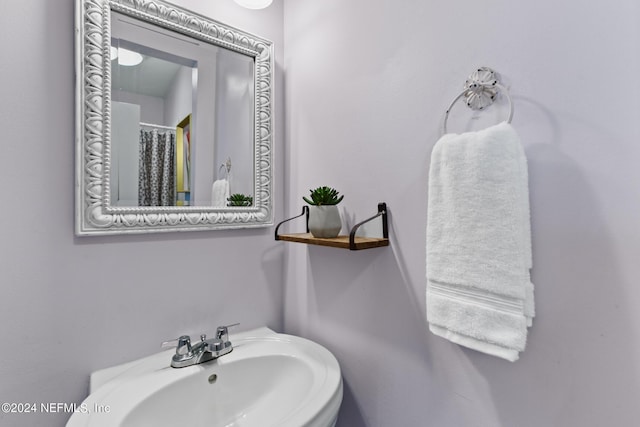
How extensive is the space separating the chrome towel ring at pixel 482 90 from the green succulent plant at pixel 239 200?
76 centimetres

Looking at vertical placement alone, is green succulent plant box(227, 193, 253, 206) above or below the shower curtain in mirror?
below

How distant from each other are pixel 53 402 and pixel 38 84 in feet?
2.81

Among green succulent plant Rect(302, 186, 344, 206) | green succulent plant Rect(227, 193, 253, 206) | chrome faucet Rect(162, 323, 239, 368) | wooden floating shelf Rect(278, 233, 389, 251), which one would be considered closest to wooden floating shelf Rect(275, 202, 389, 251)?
→ wooden floating shelf Rect(278, 233, 389, 251)

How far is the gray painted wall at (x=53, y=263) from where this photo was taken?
792 millimetres

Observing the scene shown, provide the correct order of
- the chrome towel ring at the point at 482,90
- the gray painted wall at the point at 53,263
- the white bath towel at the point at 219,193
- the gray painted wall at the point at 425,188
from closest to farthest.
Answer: the gray painted wall at the point at 425,188 < the chrome towel ring at the point at 482,90 < the gray painted wall at the point at 53,263 < the white bath towel at the point at 219,193

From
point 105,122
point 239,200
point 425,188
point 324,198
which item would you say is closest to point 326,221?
point 324,198

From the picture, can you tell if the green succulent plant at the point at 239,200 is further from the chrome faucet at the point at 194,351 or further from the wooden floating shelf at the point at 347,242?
the chrome faucet at the point at 194,351

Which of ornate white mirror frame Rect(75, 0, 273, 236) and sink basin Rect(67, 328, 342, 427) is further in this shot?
ornate white mirror frame Rect(75, 0, 273, 236)

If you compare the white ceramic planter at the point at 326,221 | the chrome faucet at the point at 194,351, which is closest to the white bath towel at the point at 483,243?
the white ceramic planter at the point at 326,221

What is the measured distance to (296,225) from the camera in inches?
48.3

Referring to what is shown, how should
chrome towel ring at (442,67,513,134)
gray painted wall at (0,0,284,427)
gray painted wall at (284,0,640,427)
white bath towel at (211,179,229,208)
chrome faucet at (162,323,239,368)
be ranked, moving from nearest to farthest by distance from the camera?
1. gray painted wall at (284,0,640,427)
2. chrome towel ring at (442,67,513,134)
3. gray painted wall at (0,0,284,427)
4. chrome faucet at (162,323,239,368)
5. white bath towel at (211,179,229,208)

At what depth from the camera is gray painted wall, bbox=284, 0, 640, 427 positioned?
54cm

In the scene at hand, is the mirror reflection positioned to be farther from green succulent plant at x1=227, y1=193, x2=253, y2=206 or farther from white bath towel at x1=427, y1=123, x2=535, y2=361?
white bath towel at x1=427, y1=123, x2=535, y2=361

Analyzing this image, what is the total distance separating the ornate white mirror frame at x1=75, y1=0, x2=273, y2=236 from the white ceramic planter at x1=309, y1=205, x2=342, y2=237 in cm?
35
